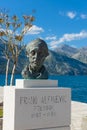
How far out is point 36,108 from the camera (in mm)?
9703

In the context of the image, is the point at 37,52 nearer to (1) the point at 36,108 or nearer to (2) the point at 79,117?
(1) the point at 36,108

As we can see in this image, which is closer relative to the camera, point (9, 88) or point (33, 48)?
point (9, 88)

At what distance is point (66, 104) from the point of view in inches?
404

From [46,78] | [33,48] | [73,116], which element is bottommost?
[73,116]

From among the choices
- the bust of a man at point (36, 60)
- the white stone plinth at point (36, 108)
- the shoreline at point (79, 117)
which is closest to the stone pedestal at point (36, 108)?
the white stone plinth at point (36, 108)

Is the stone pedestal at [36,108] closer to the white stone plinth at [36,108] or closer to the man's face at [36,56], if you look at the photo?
the white stone plinth at [36,108]

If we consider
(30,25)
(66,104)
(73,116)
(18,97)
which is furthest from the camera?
(30,25)

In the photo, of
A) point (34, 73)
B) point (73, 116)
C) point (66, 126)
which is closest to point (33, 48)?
point (34, 73)

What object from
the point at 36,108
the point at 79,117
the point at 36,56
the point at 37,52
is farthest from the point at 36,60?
the point at 79,117

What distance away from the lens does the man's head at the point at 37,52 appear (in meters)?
10.3

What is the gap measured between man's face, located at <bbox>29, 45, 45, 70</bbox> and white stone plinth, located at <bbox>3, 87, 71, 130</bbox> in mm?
960

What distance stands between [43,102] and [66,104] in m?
0.81

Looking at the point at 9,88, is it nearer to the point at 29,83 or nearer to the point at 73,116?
the point at 29,83

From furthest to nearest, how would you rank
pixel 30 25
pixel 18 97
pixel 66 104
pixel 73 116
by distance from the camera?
pixel 30 25 < pixel 73 116 < pixel 66 104 < pixel 18 97
